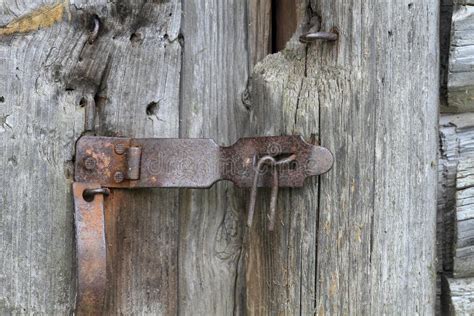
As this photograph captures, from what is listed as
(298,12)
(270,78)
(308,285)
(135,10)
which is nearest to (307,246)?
(308,285)

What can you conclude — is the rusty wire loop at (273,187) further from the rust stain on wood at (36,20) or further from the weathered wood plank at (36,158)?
the rust stain on wood at (36,20)

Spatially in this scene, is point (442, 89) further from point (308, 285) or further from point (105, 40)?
point (105, 40)

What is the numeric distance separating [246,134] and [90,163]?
0.95ft

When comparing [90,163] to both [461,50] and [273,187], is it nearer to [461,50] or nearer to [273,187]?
[273,187]

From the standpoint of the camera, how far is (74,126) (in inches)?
45.9

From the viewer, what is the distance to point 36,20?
1.16m

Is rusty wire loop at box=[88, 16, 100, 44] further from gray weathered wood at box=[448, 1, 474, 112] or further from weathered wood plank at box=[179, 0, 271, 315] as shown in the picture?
gray weathered wood at box=[448, 1, 474, 112]

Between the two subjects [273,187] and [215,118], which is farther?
[215,118]

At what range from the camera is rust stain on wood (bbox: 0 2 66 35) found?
3.76 ft

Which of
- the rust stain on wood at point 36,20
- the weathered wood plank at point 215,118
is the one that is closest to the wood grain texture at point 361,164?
the weathered wood plank at point 215,118

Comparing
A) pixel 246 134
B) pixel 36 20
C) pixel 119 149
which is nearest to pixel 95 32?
pixel 36 20

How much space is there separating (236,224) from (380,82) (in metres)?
0.38

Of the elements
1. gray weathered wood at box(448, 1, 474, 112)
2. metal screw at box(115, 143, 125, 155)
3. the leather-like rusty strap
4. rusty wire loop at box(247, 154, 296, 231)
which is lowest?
the leather-like rusty strap

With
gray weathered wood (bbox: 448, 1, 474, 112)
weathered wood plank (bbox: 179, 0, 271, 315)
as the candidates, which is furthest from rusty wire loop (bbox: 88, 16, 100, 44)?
gray weathered wood (bbox: 448, 1, 474, 112)
